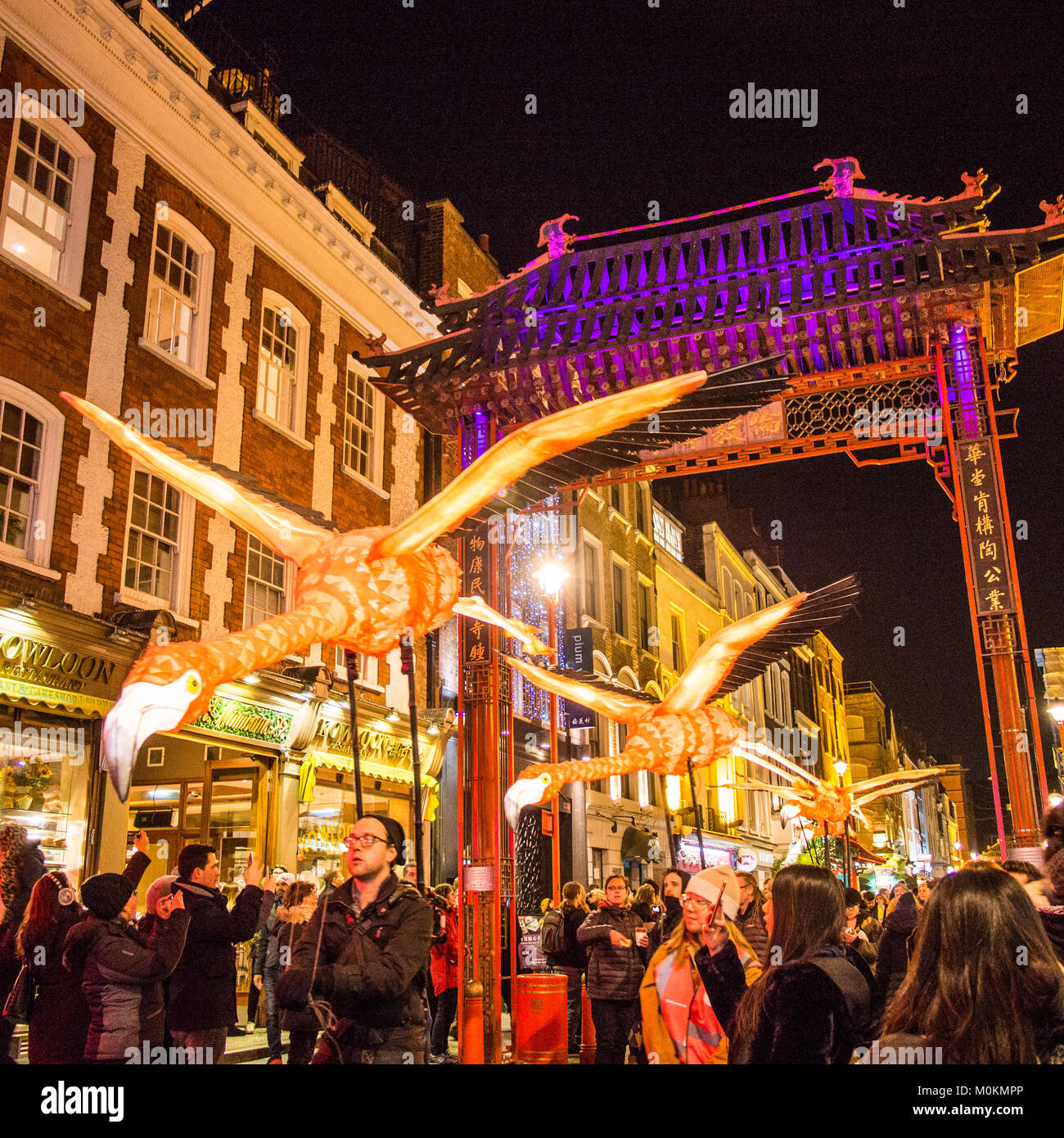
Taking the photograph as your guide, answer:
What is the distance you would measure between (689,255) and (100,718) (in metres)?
8.36

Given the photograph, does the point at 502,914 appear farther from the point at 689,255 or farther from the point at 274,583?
the point at 274,583

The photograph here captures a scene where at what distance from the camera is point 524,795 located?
6.25 m

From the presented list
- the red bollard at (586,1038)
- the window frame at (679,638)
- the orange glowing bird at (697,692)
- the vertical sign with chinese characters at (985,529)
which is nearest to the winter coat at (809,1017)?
the orange glowing bird at (697,692)

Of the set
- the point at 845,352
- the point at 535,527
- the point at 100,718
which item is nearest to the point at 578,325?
the point at 845,352

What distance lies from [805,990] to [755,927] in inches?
157

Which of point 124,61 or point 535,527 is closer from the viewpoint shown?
point 124,61

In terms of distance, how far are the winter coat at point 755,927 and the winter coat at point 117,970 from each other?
3.49 metres

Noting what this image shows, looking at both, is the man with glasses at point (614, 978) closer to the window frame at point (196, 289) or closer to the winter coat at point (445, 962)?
the winter coat at point (445, 962)

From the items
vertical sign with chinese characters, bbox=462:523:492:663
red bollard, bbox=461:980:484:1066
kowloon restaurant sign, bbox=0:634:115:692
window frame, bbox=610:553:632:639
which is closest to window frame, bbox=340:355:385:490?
kowloon restaurant sign, bbox=0:634:115:692

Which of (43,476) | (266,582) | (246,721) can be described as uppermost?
(43,476)

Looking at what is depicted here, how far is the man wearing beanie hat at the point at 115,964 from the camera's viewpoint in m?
5.02

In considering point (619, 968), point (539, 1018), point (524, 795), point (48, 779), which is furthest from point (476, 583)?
point (48, 779)

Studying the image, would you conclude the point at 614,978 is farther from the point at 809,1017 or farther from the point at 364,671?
the point at 364,671
